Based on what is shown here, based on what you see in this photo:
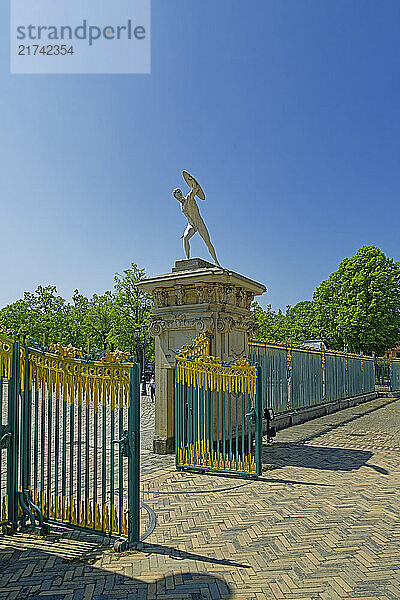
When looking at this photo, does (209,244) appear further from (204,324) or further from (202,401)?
(202,401)

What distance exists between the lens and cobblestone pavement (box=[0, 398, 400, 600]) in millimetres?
3879

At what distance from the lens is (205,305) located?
939 cm

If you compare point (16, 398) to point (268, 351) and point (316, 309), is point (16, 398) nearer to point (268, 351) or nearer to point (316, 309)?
point (268, 351)

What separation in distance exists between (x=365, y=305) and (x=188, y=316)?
2639cm

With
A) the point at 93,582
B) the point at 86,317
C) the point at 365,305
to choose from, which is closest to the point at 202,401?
the point at 93,582

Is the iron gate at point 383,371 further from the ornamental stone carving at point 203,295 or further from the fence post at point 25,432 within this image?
the fence post at point 25,432

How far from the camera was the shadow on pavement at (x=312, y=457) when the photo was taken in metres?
8.55

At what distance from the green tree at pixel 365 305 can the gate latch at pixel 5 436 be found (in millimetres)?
30532

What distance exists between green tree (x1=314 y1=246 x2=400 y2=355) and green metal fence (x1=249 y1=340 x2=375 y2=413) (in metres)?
10.5

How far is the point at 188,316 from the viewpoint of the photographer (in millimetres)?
9648

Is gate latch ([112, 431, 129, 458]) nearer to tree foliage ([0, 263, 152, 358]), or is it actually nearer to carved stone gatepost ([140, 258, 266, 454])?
carved stone gatepost ([140, 258, 266, 454])

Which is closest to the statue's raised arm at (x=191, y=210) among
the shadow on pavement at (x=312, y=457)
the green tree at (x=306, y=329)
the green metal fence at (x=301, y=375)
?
the green metal fence at (x=301, y=375)

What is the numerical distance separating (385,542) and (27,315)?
40.0 m

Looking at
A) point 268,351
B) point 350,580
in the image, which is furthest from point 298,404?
point 350,580
